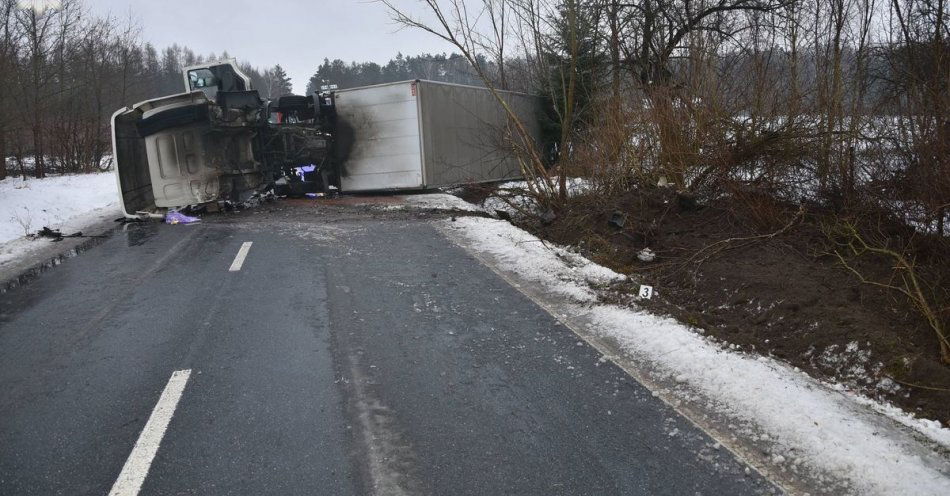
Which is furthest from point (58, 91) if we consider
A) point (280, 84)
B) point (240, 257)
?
point (280, 84)

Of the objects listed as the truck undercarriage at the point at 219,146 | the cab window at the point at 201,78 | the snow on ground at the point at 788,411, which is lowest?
the snow on ground at the point at 788,411

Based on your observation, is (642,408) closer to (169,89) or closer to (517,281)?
(517,281)

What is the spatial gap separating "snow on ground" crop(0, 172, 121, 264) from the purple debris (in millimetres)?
1643

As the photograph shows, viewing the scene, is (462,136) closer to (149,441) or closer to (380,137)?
(380,137)

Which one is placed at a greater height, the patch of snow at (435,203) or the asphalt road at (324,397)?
the patch of snow at (435,203)

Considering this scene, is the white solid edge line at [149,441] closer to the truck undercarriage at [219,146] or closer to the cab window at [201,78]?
the truck undercarriage at [219,146]

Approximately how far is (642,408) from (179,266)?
684 cm

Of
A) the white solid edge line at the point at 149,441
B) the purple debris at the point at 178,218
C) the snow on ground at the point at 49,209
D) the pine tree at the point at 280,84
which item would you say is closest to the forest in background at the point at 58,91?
the snow on ground at the point at 49,209

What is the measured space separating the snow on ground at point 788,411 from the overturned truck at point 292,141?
28.8 feet

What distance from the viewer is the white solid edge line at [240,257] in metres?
8.16

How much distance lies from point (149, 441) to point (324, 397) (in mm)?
1069

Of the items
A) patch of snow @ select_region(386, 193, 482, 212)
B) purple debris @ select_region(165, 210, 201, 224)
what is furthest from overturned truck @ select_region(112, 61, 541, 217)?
purple debris @ select_region(165, 210, 201, 224)

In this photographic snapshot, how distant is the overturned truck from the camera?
13172 mm

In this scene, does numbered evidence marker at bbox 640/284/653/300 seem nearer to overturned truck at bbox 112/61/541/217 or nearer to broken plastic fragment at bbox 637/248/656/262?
broken plastic fragment at bbox 637/248/656/262
